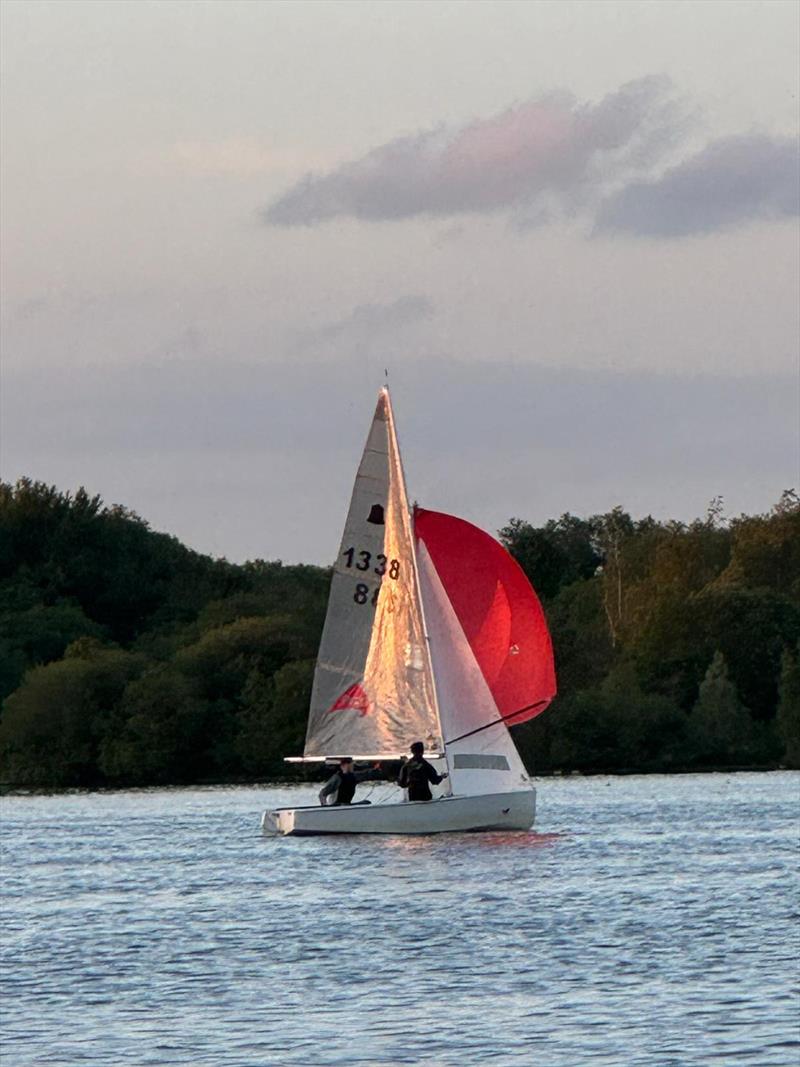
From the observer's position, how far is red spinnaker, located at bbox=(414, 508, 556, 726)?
55.5 metres

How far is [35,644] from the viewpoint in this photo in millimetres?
122938

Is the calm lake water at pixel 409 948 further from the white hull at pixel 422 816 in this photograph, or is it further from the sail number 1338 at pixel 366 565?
the sail number 1338 at pixel 366 565

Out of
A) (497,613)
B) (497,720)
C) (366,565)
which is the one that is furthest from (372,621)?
(497,720)

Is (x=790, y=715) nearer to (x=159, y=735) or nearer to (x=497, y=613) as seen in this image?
(x=159, y=735)

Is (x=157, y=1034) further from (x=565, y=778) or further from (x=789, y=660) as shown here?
(x=789, y=660)

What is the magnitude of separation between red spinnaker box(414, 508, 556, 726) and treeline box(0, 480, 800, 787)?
4522cm

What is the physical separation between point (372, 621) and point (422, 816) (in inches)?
257

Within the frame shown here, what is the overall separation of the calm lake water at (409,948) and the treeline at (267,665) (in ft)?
147

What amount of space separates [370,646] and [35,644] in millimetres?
68268

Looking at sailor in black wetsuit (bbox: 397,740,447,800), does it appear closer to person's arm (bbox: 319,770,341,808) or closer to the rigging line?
the rigging line

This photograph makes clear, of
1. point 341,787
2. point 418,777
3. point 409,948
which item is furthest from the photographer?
point 341,787

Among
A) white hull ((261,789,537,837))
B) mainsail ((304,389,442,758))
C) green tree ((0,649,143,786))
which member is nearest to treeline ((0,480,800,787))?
green tree ((0,649,143,786))

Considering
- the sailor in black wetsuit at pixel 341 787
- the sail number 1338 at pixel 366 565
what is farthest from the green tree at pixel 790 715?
the sailor in black wetsuit at pixel 341 787

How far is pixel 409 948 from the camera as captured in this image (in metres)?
33.4
